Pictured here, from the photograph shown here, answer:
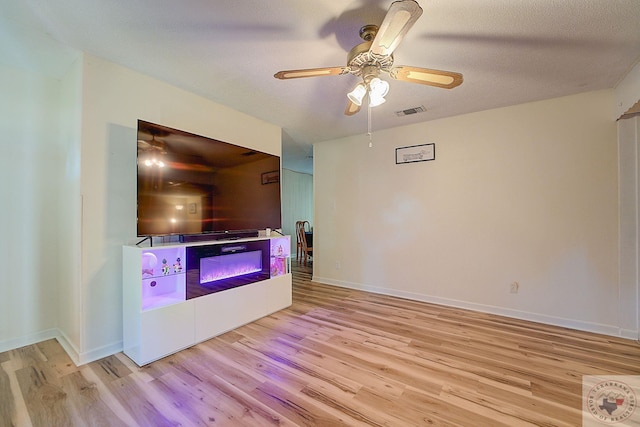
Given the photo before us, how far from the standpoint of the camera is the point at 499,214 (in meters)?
3.08

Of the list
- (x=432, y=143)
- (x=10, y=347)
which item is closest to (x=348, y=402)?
(x=10, y=347)

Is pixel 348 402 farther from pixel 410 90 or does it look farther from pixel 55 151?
pixel 55 151

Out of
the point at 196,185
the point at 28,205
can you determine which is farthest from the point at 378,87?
the point at 28,205

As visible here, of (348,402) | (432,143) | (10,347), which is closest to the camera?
(348,402)

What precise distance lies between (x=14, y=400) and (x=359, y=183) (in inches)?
159

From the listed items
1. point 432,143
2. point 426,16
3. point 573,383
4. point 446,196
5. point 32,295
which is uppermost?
point 426,16

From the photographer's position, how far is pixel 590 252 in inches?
104

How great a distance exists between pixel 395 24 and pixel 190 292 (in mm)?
2537

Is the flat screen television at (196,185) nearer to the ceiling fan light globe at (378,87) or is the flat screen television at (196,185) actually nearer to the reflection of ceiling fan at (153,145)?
the reflection of ceiling fan at (153,145)

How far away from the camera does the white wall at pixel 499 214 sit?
2.63 metres

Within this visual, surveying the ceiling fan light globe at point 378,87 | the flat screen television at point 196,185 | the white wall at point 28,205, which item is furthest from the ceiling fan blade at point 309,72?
the white wall at point 28,205

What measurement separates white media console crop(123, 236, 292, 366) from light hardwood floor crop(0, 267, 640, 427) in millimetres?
148

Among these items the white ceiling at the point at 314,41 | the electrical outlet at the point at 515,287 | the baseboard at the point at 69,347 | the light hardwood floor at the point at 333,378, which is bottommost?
the light hardwood floor at the point at 333,378

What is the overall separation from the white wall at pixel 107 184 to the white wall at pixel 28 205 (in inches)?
26.2
